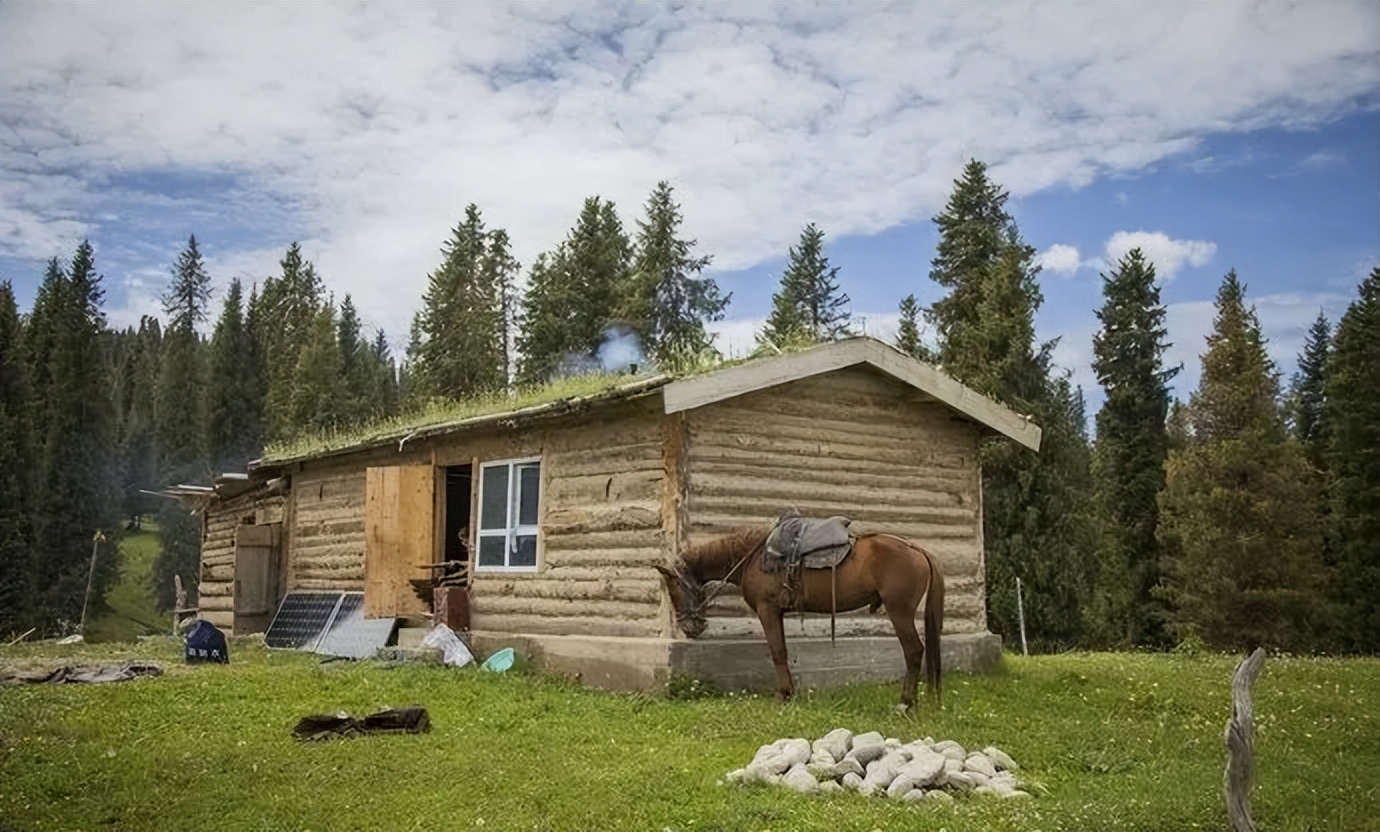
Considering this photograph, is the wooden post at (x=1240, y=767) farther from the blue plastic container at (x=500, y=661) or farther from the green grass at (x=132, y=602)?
the green grass at (x=132, y=602)

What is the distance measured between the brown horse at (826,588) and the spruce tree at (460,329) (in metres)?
33.9

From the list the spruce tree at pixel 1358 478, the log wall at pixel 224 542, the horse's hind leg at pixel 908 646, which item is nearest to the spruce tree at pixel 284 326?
the log wall at pixel 224 542

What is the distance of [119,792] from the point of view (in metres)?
8.23

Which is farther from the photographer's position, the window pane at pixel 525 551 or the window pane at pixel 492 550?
the window pane at pixel 492 550

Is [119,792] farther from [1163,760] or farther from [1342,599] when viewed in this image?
[1342,599]

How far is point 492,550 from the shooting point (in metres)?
16.1

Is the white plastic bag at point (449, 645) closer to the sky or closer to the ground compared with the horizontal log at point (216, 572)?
closer to the ground

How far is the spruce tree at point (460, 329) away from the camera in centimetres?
4741

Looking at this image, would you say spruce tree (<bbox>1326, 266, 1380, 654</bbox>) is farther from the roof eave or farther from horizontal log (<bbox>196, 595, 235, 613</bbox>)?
horizontal log (<bbox>196, 595, 235, 613</bbox>)

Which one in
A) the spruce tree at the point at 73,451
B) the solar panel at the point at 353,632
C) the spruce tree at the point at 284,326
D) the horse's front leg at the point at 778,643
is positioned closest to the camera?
the horse's front leg at the point at 778,643

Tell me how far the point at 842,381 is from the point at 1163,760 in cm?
664

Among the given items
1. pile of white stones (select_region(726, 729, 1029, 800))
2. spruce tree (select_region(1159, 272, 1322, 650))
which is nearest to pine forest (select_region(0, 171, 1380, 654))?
spruce tree (select_region(1159, 272, 1322, 650))

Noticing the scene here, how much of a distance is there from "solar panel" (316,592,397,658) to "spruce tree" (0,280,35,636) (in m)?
26.2

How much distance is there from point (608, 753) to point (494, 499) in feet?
23.6
